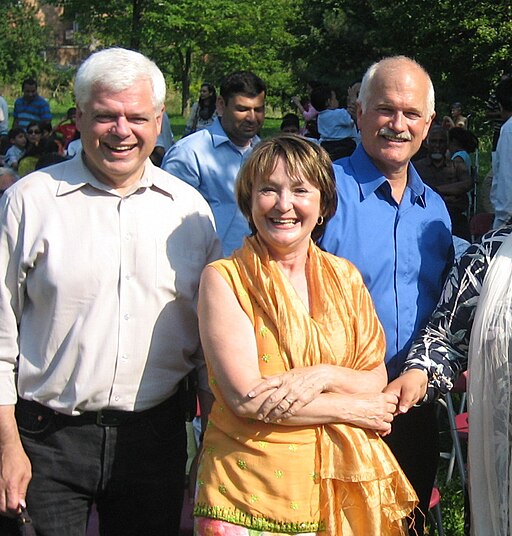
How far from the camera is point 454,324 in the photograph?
301 centimetres

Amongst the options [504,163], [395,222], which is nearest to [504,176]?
[504,163]

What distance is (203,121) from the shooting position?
14.0 metres

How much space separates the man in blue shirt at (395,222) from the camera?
326cm

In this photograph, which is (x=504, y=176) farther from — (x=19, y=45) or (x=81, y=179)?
(x=19, y=45)

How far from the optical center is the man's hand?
285 cm

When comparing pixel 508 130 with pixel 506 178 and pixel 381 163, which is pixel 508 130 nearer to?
pixel 506 178

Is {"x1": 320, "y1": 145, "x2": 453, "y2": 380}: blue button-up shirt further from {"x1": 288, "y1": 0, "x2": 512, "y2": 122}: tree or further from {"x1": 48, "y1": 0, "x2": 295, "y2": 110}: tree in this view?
{"x1": 48, "y1": 0, "x2": 295, "y2": 110}: tree

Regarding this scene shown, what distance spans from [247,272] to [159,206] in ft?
1.24

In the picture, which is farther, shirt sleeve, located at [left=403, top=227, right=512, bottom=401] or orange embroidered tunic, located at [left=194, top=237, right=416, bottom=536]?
shirt sleeve, located at [left=403, top=227, right=512, bottom=401]

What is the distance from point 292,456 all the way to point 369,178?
114cm

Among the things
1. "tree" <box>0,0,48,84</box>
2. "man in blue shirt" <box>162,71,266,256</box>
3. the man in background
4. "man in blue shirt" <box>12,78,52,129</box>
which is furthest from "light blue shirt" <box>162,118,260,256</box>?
"tree" <box>0,0,48,84</box>

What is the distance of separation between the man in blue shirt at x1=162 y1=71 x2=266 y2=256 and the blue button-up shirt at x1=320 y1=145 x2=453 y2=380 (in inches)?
70.9

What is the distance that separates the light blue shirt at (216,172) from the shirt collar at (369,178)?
6.02 feet

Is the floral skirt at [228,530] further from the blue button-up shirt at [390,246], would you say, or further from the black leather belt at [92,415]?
the blue button-up shirt at [390,246]
